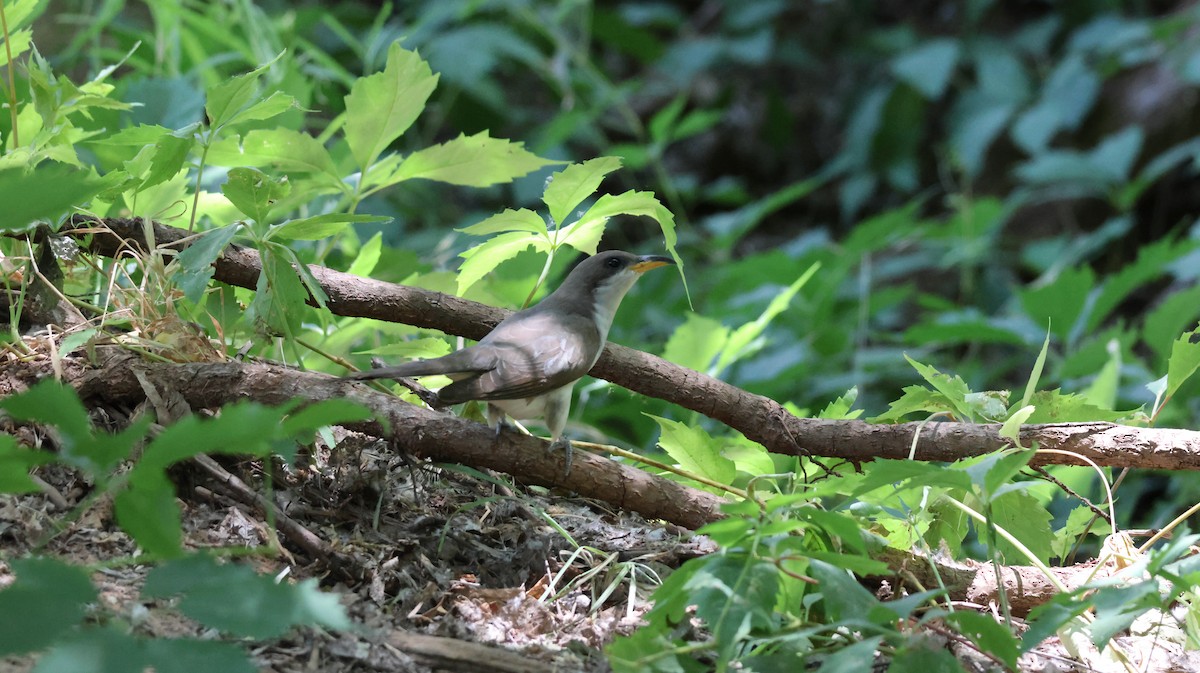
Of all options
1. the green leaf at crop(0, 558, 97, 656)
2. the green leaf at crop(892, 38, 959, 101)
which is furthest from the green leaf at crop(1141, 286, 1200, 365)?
the green leaf at crop(892, 38, 959, 101)

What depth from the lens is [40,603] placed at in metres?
1.18

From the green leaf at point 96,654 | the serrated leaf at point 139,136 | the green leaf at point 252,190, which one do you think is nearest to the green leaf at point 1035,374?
the green leaf at point 252,190

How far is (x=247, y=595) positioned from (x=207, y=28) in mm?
3281

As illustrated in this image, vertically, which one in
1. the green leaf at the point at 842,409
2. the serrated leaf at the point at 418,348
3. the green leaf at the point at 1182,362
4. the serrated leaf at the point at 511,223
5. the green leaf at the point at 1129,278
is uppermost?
the serrated leaf at the point at 511,223

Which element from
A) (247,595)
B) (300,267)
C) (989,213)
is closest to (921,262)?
(989,213)

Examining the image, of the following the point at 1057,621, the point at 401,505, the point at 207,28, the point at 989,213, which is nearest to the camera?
the point at 1057,621

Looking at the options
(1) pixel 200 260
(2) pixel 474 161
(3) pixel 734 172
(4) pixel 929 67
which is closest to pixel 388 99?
(2) pixel 474 161

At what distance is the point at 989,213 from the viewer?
6.51m

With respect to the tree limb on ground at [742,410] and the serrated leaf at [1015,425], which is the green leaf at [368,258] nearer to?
the tree limb on ground at [742,410]

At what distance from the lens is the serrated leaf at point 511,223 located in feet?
7.12

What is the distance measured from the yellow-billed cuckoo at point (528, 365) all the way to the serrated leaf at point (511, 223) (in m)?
0.22

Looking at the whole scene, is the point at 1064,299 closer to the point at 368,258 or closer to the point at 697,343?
the point at 697,343

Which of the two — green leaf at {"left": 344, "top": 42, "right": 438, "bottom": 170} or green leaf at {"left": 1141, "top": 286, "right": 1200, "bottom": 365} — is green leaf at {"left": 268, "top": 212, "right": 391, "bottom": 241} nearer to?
green leaf at {"left": 344, "top": 42, "right": 438, "bottom": 170}

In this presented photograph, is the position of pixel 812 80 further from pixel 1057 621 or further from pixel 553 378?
pixel 1057 621
